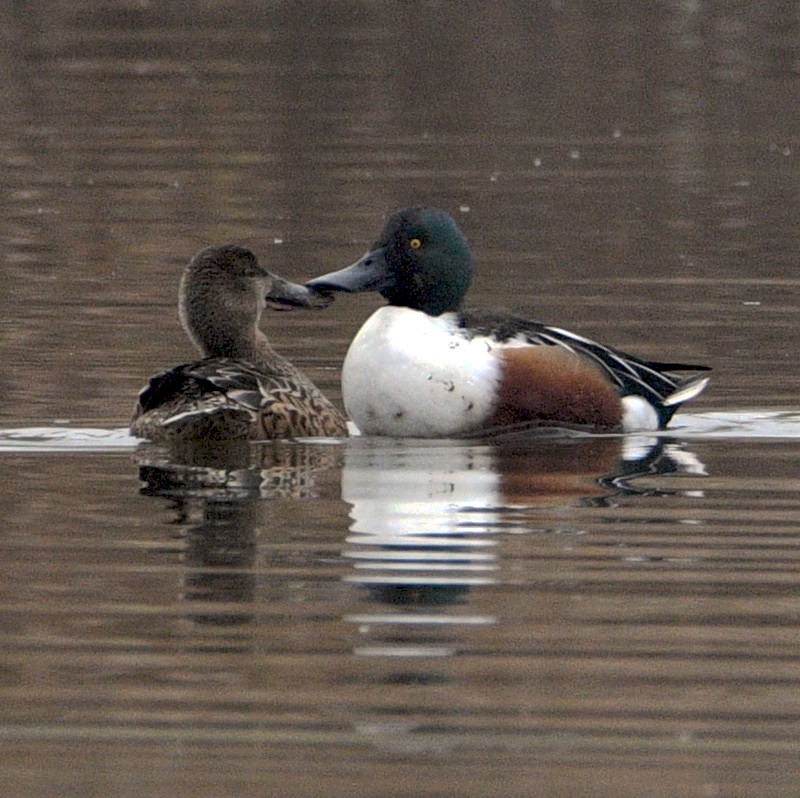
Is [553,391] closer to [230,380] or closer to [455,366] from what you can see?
[455,366]

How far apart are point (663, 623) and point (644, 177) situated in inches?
496

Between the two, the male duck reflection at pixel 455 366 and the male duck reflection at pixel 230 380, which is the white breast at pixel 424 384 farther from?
the male duck reflection at pixel 230 380

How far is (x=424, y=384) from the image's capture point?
383 inches

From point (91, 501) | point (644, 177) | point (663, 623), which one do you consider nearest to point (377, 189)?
point (644, 177)

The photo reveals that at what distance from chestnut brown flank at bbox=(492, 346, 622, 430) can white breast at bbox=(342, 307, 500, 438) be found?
7 cm

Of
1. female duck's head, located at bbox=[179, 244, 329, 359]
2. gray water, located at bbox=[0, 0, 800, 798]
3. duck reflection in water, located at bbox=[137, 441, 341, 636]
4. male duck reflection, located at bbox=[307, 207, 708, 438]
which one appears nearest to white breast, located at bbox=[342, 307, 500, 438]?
male duck reflection, located at bbox=[307, 207, 708, 438]

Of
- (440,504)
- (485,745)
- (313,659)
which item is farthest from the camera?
(440,504)

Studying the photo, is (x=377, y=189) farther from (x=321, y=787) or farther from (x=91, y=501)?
(x=321, y=787)

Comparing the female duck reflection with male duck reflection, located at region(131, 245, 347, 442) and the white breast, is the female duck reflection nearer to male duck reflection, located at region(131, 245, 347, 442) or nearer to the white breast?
the white breast

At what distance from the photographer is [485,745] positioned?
17.5 feet

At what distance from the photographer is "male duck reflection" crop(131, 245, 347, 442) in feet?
31.2

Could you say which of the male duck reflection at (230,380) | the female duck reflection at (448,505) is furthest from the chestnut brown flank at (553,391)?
the male duck reflection at (230,380)

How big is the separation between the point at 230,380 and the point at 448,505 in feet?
5.43

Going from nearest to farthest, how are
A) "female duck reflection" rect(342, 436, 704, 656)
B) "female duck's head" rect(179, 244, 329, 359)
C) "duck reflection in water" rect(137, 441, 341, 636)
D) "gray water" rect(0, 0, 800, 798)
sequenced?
"gray water" rect(0, 0, 800, 798) → "female duck reflection" rect(342, 436, 704, 656) → "duck reflection in water" rect(137, 441, 341, 636) → "female duck's head" rect(179, 244, 329, 359)
